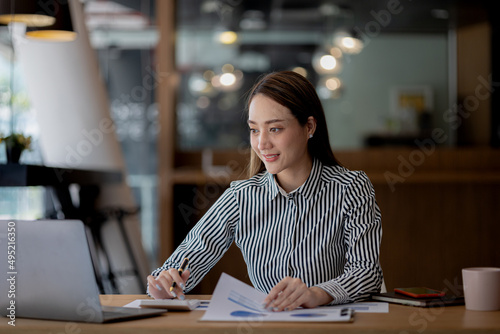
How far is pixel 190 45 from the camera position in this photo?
735cm

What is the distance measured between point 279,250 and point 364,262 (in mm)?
246

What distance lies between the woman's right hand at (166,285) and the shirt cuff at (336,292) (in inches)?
12.7

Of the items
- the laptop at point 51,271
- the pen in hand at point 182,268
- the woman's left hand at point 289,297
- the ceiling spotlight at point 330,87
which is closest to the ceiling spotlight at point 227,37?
the ceiling spotlight at point 330,87

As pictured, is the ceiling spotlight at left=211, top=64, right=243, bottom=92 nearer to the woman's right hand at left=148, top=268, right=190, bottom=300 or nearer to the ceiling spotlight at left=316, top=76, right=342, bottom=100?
the ceiling spotlight at left=316, top=76, right=342, bottom=100

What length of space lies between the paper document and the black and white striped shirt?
392mm

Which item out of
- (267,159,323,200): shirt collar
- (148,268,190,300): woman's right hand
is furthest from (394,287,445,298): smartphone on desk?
(148,268,190,300): woman's right hand

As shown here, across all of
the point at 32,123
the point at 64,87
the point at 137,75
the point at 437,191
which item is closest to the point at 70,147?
the point at 64,87

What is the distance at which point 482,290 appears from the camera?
4.68 feet

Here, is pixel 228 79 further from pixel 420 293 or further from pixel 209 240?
pixel 420 293

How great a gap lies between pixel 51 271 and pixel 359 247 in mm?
811

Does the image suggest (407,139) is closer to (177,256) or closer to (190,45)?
(190,45)

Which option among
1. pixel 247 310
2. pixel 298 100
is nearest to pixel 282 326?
pixel 247 310

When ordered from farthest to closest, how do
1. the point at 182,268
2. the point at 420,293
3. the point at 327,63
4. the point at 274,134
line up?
the point at 327,63 → the point at 274,134 → the point at 182,268 → the point at 420,293

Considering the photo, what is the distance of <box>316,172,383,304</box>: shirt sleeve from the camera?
1.60 metres
